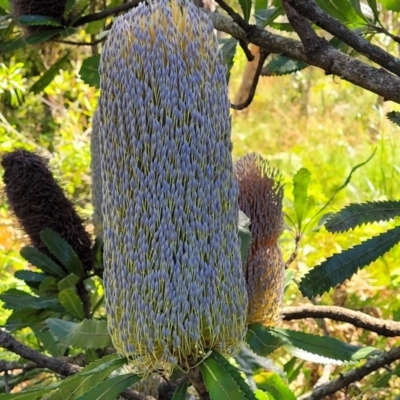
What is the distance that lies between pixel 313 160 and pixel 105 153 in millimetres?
3261

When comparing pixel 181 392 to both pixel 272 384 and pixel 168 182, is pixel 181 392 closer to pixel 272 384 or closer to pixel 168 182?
pixel 168 182

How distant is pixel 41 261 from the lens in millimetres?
1121

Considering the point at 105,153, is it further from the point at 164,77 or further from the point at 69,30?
the point at 69,30

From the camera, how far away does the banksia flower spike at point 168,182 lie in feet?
1.80

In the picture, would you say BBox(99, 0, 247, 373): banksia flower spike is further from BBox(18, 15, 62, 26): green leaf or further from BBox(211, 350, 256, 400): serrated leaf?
BBox(18, 15, 62, 26): green leaf

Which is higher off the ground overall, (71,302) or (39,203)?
(39,203)

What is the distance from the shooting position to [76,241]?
3.87 ft

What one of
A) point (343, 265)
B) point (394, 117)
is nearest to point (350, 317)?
point (343, 265)

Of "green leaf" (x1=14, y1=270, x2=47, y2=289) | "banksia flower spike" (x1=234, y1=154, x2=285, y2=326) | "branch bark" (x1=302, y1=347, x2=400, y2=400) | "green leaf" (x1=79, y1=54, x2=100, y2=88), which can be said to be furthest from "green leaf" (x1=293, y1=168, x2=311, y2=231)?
"green leaf" (x1=14, y1=270, x2=47, y2=289)

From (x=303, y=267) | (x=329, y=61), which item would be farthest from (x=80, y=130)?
(x=329, y=61)

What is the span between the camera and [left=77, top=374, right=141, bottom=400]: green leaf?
582 millimetres

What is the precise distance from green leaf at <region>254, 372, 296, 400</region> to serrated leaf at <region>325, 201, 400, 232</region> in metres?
0.35

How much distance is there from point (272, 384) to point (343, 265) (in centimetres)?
33

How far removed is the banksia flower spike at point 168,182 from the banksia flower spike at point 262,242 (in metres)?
0.34
